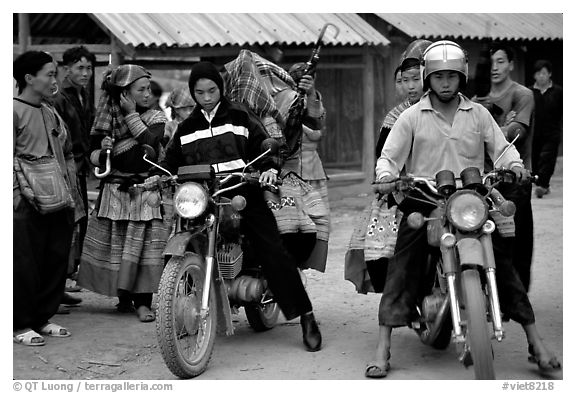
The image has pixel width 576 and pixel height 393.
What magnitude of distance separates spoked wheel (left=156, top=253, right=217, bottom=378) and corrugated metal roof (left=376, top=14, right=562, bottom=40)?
32.5 feet

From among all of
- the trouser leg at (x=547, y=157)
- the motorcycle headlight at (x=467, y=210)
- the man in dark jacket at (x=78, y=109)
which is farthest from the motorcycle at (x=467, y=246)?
the trouser leg at (x=547, y=157)

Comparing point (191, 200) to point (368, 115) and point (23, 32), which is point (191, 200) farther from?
point (368, 115)

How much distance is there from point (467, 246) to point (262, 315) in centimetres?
212

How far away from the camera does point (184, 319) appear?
5.21 metres

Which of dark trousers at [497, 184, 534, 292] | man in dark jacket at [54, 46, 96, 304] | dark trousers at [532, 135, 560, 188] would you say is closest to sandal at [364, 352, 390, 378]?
dark trousers at [497, 184, 534, 292]

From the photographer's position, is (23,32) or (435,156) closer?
(435,156)

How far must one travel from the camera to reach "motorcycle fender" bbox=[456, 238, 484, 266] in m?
4.58

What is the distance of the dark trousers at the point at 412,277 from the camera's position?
5.19 m

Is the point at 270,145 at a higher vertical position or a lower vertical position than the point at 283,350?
higher

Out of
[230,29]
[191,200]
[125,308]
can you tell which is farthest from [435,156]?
[230,29]

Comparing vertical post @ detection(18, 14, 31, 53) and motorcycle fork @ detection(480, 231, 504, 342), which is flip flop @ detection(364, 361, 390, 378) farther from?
vertical post @ detection(18, 14, 31, 53)

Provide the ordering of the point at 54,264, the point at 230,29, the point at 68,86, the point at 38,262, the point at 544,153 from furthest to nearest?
the point at 544,153, the point at 230,29, the point at 68,86, the point at 54,264, the point at 38,262

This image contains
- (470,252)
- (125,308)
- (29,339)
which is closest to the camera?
(470,252)
